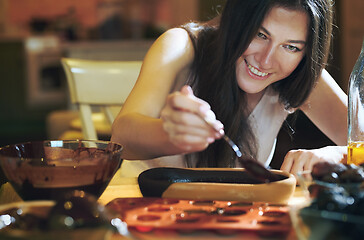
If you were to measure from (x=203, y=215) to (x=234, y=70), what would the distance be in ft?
2.43

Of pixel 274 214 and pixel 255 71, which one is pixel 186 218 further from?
pixel 255 71

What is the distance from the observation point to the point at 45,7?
714 centimetres

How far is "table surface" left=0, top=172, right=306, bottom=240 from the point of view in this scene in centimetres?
65

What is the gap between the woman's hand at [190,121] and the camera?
0.79m

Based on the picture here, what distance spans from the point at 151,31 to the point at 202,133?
5.69 meters

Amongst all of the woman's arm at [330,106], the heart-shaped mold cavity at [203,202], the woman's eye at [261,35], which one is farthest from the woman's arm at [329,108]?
the heart-shaped mold cavity at [203,202]

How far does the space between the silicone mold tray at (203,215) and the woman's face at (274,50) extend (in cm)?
64

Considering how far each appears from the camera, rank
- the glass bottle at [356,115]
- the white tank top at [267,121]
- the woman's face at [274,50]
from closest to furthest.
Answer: the glass bottle at [356,115], the woman's face at [274,50], the white tank top at [267,121]

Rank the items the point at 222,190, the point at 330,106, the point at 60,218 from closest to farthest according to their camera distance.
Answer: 1. the point at 60,218
2. the point at 222,190
3. the point at 330,106

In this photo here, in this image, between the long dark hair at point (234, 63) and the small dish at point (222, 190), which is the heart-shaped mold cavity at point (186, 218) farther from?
the long dark hair at point (234, 63)

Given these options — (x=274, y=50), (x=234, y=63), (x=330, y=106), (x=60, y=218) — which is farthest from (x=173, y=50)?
(x=60, y=218)

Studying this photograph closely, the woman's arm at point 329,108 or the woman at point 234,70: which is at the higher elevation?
the woman at point 234,70

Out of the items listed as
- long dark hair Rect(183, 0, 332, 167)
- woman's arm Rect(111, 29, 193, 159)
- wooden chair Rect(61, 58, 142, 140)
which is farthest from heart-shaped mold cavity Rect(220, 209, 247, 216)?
wooden chair Rect(61, 58, 142, 140)

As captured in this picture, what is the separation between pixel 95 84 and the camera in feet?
6.04
